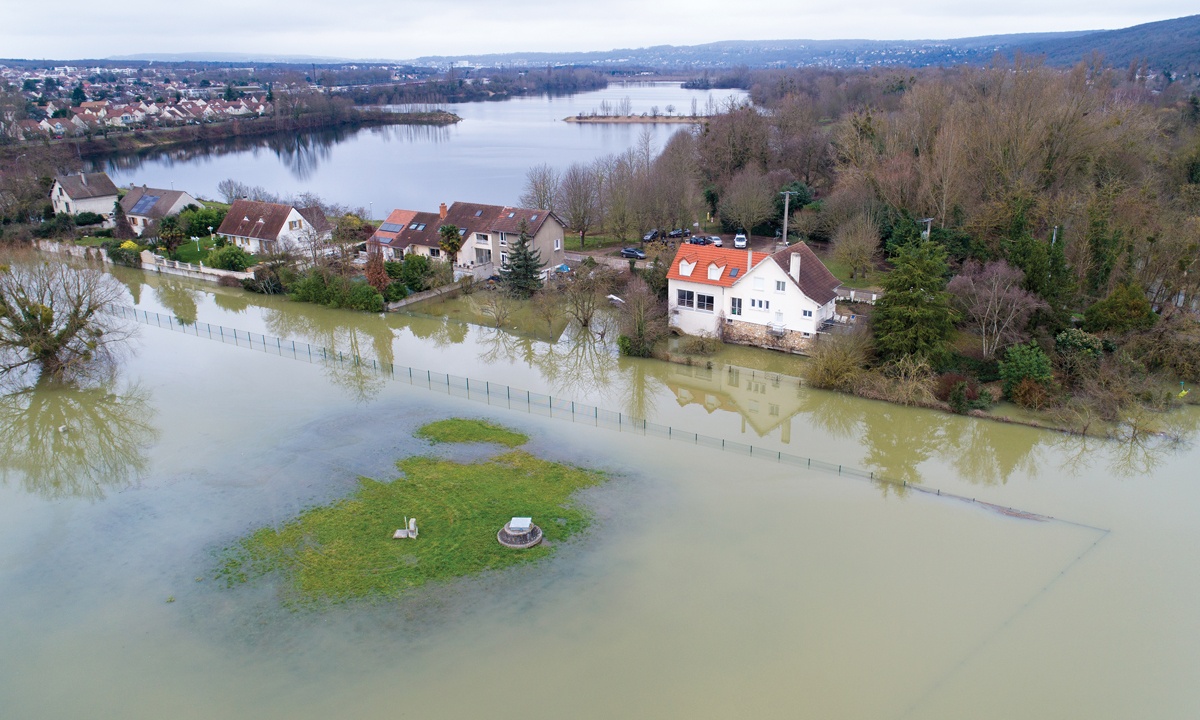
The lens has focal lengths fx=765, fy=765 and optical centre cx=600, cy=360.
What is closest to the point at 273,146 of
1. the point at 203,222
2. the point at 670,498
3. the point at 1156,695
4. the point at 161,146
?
the point at 161,146

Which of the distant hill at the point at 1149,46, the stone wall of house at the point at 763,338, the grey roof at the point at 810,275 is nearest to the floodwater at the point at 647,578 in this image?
the stone wall of house at the point at 763,338

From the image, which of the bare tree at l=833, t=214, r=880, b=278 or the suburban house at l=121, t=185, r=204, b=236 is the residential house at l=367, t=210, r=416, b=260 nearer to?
the suburban house at l=121, t=185, r=204, b=236

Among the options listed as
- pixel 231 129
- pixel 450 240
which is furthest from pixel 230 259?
pixel 231 129

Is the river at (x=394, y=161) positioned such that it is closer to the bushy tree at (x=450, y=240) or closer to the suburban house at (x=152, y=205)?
the suburban house at (x=152, y=205)

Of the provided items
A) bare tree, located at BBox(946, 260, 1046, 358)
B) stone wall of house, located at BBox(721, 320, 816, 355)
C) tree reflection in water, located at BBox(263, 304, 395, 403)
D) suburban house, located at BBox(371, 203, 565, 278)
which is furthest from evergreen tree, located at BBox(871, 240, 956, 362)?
suburban house, located at BBox(371, 203, 565, 278)

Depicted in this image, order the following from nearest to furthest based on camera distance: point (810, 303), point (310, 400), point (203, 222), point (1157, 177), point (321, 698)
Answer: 1. point (321, 698)
2. point (310, 400)
3. point (810, 303)
4. point (1157, 177)
5. point (203, 222)

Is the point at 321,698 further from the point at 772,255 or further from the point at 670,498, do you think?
the point at 772,255

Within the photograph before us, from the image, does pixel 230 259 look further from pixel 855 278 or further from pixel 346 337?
pixel 855 278
